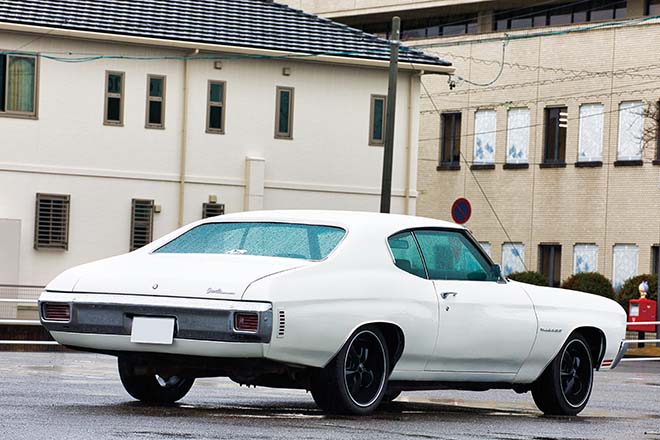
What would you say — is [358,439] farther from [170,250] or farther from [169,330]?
[170,250]

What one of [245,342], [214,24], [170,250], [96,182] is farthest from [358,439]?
[214,24]

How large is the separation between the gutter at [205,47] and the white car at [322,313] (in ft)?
83.6

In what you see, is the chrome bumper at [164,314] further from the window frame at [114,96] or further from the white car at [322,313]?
the window frame at [114,96]

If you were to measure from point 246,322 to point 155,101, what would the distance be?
93.8 ft

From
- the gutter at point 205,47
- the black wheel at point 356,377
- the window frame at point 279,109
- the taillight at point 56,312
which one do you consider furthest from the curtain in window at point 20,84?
the black wheel at point 356,377

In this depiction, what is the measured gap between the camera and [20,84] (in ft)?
122

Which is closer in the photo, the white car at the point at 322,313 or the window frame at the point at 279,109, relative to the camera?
the white car at the point at 322,313

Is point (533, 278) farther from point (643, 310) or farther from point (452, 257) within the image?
point (452, 257)

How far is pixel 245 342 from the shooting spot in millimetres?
10422

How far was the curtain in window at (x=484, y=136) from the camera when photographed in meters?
51.3

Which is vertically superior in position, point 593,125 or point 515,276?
point 593,125

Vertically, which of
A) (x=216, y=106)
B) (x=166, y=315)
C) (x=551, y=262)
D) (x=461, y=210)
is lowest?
(x=551, y=262)

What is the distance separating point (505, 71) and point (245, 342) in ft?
134

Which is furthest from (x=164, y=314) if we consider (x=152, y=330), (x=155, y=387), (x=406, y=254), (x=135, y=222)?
(x=135, y=222)
